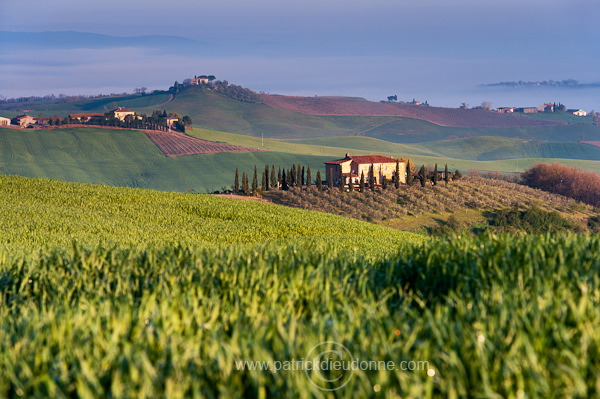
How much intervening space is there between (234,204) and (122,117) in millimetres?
172368

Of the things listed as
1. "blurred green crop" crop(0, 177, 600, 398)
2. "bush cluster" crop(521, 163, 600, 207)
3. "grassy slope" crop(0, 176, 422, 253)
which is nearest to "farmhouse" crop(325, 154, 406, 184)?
"bush cluster" crop(521, 163, 600, 207)

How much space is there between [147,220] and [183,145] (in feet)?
484

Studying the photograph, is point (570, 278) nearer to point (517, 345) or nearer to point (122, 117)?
point (517, 345)

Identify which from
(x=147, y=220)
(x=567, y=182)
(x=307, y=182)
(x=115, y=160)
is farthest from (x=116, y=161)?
(x=147, y=220)

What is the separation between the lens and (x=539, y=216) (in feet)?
288

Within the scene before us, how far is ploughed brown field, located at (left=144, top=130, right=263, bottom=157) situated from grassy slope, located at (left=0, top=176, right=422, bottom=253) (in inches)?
5000

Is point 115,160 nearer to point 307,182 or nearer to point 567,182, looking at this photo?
point 307,182

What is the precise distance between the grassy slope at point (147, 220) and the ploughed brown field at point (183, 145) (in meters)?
127

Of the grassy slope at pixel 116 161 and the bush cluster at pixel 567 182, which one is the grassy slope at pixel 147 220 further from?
the bush cluster at pixel 567 182

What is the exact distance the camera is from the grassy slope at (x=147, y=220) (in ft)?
74.2

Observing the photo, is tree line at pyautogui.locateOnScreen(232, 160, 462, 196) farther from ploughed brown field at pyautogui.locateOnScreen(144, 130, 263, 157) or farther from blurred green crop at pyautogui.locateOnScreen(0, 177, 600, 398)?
blurred green crop at pyautogui.locateOnScreen(0, 177, 600, 398)

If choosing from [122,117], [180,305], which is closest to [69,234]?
[180,305]

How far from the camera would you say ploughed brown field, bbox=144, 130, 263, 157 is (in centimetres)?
16682

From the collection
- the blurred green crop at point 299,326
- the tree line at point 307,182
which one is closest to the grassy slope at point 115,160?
the tree line at point 307,182
